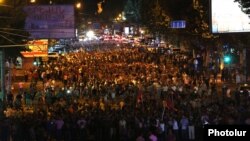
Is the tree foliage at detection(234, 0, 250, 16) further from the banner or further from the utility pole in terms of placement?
the utility pole

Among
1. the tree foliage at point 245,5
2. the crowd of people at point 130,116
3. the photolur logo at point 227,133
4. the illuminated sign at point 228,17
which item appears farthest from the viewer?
the illuminated sign at point 228,17

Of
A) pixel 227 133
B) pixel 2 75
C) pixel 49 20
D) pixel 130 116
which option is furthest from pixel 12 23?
pixel 227 133

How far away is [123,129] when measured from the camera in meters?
23.1

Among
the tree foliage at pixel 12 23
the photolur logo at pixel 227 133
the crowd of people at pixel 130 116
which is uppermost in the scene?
the tree foliage at pixel 12 23

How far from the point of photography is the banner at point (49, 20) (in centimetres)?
3422

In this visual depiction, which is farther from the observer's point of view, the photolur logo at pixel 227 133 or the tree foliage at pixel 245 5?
the tree foliage at pixel 245 5

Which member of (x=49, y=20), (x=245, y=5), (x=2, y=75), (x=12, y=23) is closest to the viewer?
(x=12, y=23)

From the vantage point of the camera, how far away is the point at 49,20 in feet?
113

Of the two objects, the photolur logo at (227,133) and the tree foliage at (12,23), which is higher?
the tree foliage at (12,23)

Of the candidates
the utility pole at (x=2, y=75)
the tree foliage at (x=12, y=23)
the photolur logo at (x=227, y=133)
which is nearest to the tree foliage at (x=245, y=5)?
the tree foliage at (x=12, y=23)

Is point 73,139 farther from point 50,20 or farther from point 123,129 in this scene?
point 50,20

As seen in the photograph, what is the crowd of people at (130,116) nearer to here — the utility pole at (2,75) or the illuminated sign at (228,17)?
the utility pole at (2,75)

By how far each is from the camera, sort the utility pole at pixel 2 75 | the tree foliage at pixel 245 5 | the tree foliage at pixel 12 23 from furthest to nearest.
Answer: the tree foliage at pixel 245 5
the utility pole at pixel 2 75
the tree foliage at pixel 12 23

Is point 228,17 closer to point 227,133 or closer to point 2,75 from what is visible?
point 2,75
